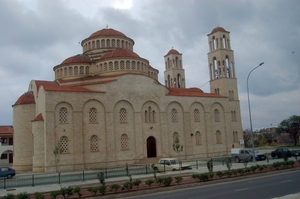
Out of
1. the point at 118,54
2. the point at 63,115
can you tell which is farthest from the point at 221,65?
the point at 63,115

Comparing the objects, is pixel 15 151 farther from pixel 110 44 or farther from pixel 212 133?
pixel 212 133

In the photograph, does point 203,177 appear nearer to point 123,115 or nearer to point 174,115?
point 123,115

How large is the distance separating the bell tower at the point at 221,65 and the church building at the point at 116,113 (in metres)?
0.15

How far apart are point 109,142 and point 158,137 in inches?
272

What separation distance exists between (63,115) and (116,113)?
6.33 meters

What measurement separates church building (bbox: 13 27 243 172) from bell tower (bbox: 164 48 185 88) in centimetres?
844

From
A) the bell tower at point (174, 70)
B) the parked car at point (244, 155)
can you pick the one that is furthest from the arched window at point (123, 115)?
the bell tower at point (174, 70)

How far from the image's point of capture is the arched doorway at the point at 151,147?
128ft

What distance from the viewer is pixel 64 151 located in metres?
33.2

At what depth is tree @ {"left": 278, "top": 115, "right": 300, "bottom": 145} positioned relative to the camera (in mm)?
77938

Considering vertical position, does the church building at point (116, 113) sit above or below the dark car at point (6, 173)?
above

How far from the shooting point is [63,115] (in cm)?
3375

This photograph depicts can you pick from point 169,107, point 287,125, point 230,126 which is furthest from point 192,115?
point 287,125

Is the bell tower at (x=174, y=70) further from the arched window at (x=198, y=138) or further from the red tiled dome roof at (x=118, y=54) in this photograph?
the red tiled dome roof at (x=118, y=54)
